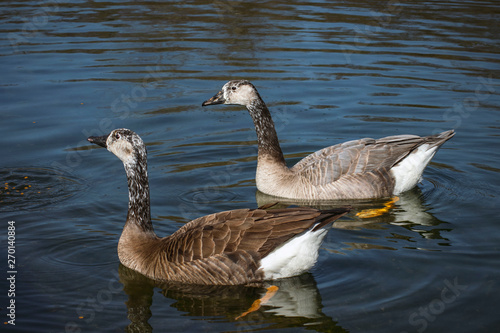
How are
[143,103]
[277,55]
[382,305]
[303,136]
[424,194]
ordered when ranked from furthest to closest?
[277,55]
[143,103]
[303,136]
[424,194]
[382,305]

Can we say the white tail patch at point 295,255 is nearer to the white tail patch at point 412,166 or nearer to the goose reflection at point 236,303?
the goose reflection at point 236,303

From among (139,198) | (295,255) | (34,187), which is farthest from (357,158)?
(34,187)

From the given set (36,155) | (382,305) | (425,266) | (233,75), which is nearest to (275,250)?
(382,305)

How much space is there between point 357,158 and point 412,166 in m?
0.92

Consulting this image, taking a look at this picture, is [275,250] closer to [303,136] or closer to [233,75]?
[303,136]

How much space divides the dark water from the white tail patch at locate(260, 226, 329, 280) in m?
0.25

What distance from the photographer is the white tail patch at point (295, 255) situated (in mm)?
7801

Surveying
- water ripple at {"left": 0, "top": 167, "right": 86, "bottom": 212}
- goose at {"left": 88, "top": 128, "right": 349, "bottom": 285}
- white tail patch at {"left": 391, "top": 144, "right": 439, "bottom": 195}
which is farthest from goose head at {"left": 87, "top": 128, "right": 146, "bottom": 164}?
white tail patch at {"left": 391, "top": 144, "right": 439, "bottom": 195}

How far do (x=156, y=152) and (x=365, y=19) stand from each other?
547 inches

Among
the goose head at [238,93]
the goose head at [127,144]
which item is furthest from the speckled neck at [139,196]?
the goose head at [238,93]

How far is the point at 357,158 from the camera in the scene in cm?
1116

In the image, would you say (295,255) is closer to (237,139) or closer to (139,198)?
(139,198)

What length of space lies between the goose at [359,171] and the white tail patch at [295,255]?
3.23m

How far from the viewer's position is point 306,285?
8.00 metres
